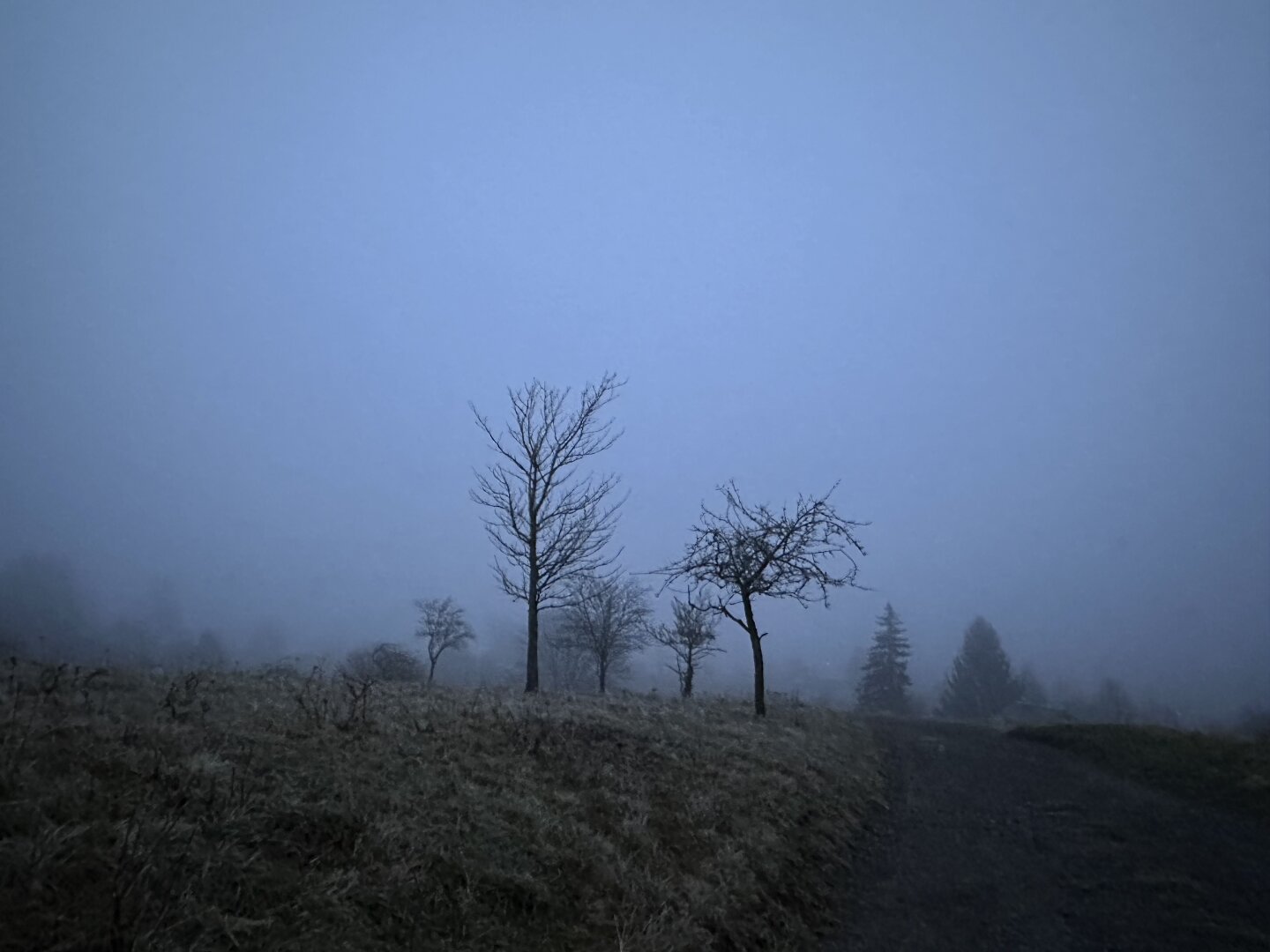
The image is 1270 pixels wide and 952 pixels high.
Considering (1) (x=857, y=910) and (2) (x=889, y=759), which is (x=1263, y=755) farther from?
(1) (x=857, y=910)

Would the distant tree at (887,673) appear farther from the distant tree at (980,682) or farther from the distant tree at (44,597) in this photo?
the distant tree at (44,597)

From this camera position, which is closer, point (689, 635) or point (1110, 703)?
point (689, 635)

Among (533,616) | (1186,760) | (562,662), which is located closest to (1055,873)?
(1186,760)

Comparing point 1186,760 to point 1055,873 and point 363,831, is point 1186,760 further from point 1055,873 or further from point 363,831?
point 363,831

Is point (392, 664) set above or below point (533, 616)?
below

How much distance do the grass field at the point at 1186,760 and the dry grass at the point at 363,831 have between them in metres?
9.15

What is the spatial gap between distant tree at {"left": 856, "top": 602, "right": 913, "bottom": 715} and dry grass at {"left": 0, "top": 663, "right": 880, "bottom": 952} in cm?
4992

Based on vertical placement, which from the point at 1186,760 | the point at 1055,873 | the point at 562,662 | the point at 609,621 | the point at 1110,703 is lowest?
the point at 1110,703

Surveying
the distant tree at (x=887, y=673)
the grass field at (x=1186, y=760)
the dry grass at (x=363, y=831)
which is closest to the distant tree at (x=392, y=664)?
the dry grass at (x=363, y=831)

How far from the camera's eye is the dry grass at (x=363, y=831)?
14.8ft

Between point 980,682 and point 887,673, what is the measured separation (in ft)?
38.6

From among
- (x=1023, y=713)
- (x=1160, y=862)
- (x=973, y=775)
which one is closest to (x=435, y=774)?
(x=1160, y=862)

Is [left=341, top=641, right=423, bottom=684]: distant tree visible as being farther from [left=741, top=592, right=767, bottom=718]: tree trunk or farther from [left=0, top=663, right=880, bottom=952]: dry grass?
[left=0, top=663, right=880, bottom=952]: dry grass

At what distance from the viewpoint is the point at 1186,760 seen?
1608 centimetres
